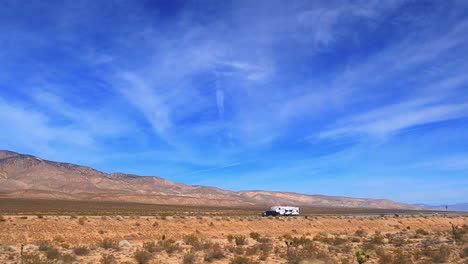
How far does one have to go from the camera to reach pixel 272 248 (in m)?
22.4

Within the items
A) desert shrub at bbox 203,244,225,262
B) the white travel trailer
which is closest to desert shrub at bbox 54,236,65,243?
desert shrub at bbox 203,244,225,262

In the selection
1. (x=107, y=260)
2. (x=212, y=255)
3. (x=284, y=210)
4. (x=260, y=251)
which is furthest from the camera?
(x=284, y=210)

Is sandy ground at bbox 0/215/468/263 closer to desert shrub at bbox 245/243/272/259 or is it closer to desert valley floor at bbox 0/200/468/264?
desert valley floor at bbox 0/200/468/264

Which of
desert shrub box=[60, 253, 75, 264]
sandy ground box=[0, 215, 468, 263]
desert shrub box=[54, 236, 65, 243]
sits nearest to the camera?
desert shrub box=[60, 253, 75, 264]

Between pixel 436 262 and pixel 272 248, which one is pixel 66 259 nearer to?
pixel 272 248

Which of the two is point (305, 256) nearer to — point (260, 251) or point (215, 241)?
point (260, 251)

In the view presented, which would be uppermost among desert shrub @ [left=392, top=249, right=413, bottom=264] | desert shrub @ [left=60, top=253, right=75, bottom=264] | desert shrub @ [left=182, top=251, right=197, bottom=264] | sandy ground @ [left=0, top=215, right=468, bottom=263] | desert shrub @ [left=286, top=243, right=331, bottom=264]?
desert shrub @ [left=392, top=249, right=413, bottom=264]

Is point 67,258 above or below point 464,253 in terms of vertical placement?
below

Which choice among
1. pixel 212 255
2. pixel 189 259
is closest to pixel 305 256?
pixel 212 255

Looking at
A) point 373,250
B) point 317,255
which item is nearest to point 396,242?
point 373,250

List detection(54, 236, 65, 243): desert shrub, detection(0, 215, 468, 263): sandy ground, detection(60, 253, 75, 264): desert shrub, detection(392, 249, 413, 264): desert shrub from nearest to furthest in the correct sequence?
detection(60, 253, 75, 264): desert shrub
detection(392, 249, 413, 264): desert shrub
detection(0, 215, 468, 263): sandy ground
detection(54, 236, 65, 243): desert shrub

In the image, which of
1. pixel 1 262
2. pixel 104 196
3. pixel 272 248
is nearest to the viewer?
pixel 1 262

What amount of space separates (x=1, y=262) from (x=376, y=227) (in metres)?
47.7

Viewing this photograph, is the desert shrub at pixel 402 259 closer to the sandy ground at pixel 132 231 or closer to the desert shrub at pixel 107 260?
the sandy ground at pixel 132 231
